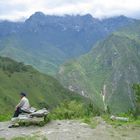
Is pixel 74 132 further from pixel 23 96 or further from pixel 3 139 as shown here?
pixel 23 96

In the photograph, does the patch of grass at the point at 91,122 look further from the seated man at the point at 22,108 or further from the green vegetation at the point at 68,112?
the seated man at the point at 22,108

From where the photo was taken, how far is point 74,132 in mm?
37594

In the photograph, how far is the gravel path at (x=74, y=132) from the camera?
3619cm

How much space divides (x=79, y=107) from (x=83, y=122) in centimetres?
1014

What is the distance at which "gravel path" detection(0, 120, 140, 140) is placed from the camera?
3619 centimetres

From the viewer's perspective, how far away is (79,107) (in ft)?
172

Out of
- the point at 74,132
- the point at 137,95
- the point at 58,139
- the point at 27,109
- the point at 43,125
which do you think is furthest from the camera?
the point at 137,95

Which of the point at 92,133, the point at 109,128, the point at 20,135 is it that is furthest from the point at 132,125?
the point at 20,135

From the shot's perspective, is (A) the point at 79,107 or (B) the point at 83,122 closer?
(B) the point at 83,122

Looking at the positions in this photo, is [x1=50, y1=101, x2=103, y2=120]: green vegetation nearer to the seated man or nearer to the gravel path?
the seated man

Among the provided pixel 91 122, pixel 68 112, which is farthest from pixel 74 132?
pixel 68 112

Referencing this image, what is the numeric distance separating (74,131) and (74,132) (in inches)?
16.0

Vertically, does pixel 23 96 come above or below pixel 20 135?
above

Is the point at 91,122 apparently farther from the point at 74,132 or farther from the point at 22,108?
the point at 22,108
